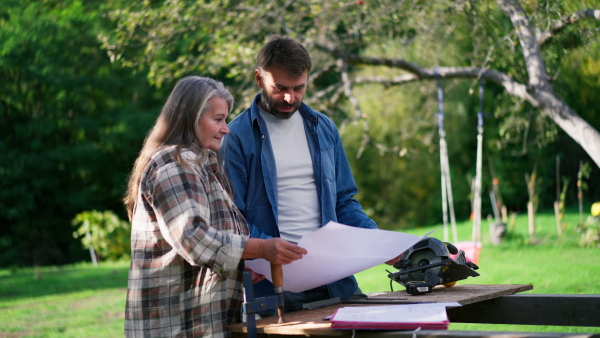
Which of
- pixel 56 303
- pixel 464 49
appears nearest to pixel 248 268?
pixel 56 303

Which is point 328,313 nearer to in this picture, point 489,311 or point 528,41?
point 489,311

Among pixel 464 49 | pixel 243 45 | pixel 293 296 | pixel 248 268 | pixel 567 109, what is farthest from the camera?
pixel 464 49

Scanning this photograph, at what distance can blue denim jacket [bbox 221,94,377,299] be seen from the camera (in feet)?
9.00

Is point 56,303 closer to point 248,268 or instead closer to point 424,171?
point 248,268

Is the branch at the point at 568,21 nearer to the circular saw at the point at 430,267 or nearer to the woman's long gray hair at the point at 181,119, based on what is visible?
the circular saw at the point at 430,267

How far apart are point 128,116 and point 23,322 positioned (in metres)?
12.8

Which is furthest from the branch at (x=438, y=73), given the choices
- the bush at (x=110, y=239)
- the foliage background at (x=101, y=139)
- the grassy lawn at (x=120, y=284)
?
the bush at (x=110, y=239)

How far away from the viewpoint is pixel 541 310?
8.41ft

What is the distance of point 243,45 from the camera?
8.13m

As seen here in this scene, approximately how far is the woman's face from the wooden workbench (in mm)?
604

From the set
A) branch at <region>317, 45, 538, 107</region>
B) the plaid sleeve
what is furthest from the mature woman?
branch at <region>317, 45, 538, 107</region>

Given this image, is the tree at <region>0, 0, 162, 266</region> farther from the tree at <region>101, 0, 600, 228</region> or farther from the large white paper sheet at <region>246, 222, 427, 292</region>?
the large white paper sheet at <region>246, 222, 427, 292</region>

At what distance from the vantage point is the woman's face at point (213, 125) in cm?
236

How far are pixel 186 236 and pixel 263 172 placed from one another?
27.3 inches
